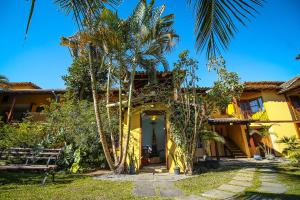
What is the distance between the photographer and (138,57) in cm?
812

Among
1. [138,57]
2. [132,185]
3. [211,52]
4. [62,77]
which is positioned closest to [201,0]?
[211,52]

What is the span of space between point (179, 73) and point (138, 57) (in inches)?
81.7

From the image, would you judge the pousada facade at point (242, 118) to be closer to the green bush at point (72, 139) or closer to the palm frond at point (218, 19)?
the green bush at point (72, 139)

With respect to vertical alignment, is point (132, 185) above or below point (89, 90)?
below

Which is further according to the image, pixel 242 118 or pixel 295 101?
pixel 295 101

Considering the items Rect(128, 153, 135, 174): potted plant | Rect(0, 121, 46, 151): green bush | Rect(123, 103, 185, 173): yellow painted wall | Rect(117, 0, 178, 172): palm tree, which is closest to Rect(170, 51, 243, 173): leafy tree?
Rect(123, 103, 185, 173): yellow painted wall

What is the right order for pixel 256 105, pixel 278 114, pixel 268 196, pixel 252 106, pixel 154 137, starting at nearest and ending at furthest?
pixel 268 196 → pixel 154 137 → pixel 278 114 → pixel 256 105 → pixel 252 106

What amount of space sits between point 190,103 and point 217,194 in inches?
177

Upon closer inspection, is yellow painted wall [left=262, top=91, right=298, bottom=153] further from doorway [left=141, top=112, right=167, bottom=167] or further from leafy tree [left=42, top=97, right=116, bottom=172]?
leafy tree [left=42, top=97, right=116, bottom=172]

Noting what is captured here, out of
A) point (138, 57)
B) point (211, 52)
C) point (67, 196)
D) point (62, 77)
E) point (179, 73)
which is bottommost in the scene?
point (67, 196)

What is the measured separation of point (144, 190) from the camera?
5.14 metres

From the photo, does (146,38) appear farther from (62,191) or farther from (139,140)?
(62,191)

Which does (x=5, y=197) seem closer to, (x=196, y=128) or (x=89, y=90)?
(x=196, y=128)

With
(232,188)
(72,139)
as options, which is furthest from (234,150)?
(72,139)
